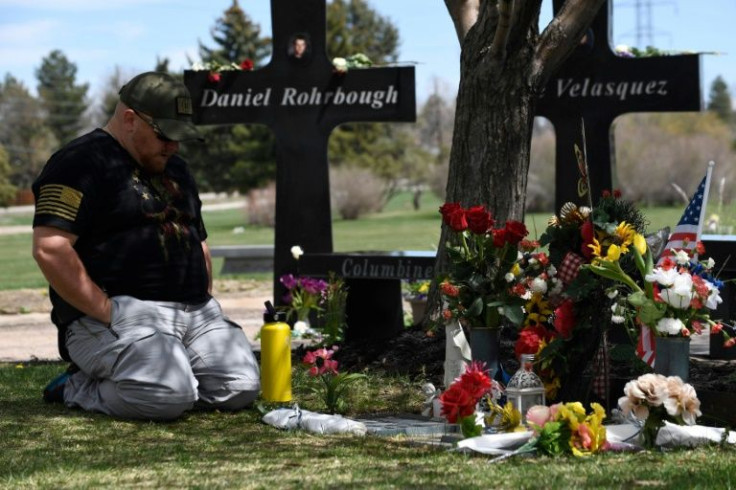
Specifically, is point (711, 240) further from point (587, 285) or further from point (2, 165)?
point (2, 165)

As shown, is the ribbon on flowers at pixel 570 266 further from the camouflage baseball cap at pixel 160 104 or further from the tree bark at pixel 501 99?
the tree bark at pixel 501 99

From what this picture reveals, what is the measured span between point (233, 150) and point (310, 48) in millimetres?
45969

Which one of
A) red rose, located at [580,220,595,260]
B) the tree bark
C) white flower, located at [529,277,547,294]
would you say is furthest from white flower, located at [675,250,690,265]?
the tree bark

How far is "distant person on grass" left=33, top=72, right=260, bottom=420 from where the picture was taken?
20.4ft

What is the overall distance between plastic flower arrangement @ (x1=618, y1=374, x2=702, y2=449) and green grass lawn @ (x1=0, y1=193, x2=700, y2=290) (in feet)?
39.4

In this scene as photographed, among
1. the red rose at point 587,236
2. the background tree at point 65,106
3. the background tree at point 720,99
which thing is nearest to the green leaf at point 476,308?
the red rose at point 587,236

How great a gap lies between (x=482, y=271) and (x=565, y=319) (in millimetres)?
663

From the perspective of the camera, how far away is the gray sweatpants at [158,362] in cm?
619

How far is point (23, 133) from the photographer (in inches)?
3487

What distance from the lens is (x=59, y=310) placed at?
6500 mm

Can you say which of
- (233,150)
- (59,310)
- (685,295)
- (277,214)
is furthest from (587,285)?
(233,150)

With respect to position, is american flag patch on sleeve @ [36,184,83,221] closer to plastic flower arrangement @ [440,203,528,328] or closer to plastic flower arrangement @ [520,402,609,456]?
plastic flower arrangement @ [440,203,528,328]

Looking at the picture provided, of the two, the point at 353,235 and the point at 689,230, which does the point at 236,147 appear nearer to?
the point at 353,235

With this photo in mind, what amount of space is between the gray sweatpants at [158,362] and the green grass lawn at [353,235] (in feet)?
34.5
